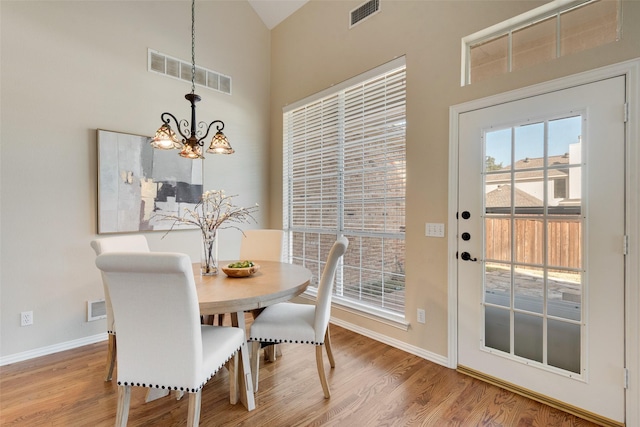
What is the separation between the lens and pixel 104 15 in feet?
9.06

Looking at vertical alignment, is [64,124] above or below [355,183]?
above

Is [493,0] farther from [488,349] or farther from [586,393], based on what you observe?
[586,393]

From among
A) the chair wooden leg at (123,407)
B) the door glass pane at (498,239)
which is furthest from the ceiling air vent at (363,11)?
the chair wooden leg at (123,407)

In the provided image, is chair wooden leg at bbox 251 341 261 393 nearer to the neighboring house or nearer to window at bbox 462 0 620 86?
the neighboring house

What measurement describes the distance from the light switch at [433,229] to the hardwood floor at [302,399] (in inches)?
41.8

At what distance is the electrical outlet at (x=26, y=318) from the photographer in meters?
2.40

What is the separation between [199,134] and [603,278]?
3.76m

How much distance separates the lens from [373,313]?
283 cm

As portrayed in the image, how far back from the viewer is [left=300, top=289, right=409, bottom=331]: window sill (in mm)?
2625

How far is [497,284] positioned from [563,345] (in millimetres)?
490

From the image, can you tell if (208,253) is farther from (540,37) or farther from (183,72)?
(540,37)

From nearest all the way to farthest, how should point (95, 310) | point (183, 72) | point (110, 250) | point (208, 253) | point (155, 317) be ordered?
point (155, 317) < point (110, 250) < point (208, 253) < point (95, 310) < point (183, 72)

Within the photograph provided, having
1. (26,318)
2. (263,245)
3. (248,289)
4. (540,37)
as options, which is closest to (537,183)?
(540,37)

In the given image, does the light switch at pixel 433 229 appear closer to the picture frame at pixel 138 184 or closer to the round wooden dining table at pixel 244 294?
the round wooden dining table at pixel 244 294
